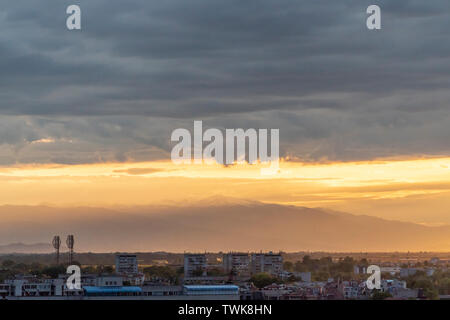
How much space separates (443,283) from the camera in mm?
166125
